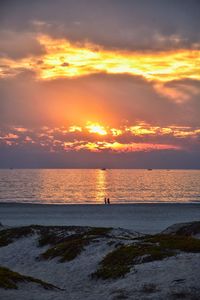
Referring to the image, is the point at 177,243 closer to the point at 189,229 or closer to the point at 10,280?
the point at 10,280

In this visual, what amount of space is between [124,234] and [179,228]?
7160 millimetres

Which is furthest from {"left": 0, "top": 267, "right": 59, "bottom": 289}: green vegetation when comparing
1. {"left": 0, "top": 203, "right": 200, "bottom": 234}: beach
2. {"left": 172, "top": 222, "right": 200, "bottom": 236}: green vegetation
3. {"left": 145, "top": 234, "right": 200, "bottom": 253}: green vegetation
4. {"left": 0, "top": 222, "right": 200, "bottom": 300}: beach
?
{"left": 0, "top": 203, "right": 200, "bottom": 234}: beach

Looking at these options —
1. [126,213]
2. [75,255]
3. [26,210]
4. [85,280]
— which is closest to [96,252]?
[75,255]

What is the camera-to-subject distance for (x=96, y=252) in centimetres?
2733

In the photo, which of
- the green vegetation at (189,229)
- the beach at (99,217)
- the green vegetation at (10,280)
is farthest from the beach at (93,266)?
the beach at (99,217)

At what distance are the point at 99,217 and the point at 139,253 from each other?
164 ft

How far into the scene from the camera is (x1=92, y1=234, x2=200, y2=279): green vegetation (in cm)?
2285

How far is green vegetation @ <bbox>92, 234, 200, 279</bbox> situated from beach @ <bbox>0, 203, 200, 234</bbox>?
29.6 metres

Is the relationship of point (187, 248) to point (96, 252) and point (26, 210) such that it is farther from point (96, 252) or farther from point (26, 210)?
point (26, 210)

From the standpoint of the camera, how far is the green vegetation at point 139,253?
22.9 m

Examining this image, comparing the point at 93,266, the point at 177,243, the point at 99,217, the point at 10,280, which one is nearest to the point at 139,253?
the point at 177,243

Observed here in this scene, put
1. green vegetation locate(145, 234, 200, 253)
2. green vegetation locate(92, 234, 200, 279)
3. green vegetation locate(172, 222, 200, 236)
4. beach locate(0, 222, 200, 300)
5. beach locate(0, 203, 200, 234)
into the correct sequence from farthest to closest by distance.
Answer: beach locate(0, 203, 200, 234) → green vegetation locate(172, 222, 200, 236) → green vegetation locate(145, 234, 200, 253) → green vegetation locate(92, 234, 200, 279) → beach locate(0, 222, 200, 300)

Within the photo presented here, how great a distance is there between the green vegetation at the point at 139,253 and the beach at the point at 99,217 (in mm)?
29635

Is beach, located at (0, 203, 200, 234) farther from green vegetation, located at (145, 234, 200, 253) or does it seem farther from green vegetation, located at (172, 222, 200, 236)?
green vegetation, located at (145, 234, 200, 253)
